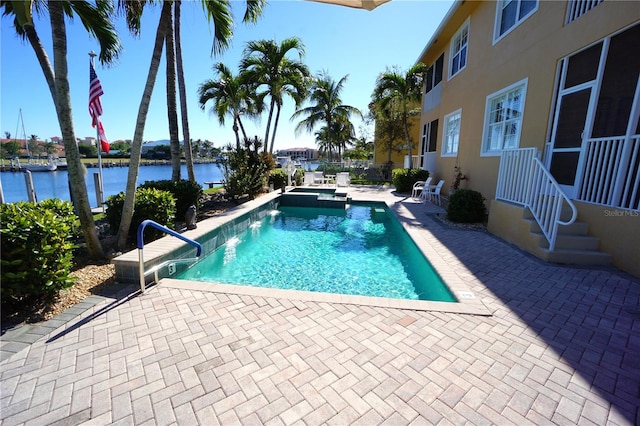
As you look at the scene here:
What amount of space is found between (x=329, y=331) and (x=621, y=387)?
2389 mm

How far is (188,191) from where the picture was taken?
7.50m

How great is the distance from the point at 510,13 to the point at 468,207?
5.53 meters

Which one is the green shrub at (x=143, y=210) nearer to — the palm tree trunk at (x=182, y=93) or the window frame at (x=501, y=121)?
the palm tree trunk at (x=182, y=93)

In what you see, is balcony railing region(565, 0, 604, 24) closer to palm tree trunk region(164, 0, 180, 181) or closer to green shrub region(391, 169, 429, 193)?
green shrub region(391, 169, 429, 193)

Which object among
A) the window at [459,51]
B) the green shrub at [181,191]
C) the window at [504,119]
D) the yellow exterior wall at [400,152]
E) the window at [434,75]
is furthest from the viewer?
the yellow exterior wall at [400,152]

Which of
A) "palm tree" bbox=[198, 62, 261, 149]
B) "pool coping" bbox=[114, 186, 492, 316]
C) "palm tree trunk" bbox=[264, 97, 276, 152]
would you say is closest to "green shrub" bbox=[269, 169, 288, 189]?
"palm tree trunk" bbox=[264, 97, 276, 152]

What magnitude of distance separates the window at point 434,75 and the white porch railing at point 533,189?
28.9 feet

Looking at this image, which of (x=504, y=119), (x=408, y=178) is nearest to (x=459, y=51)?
(x=504, y=119)

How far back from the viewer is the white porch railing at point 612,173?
424 centimetres

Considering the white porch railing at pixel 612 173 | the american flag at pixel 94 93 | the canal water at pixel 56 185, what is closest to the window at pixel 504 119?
the white porch railing at pixel 612 173

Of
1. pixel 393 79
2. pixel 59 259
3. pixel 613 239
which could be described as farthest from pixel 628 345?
pixel 393 79

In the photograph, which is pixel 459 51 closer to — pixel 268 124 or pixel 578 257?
pixel 578 257

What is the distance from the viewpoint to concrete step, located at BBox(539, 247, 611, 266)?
4527mm

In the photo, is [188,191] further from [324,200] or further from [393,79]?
[393,79]
